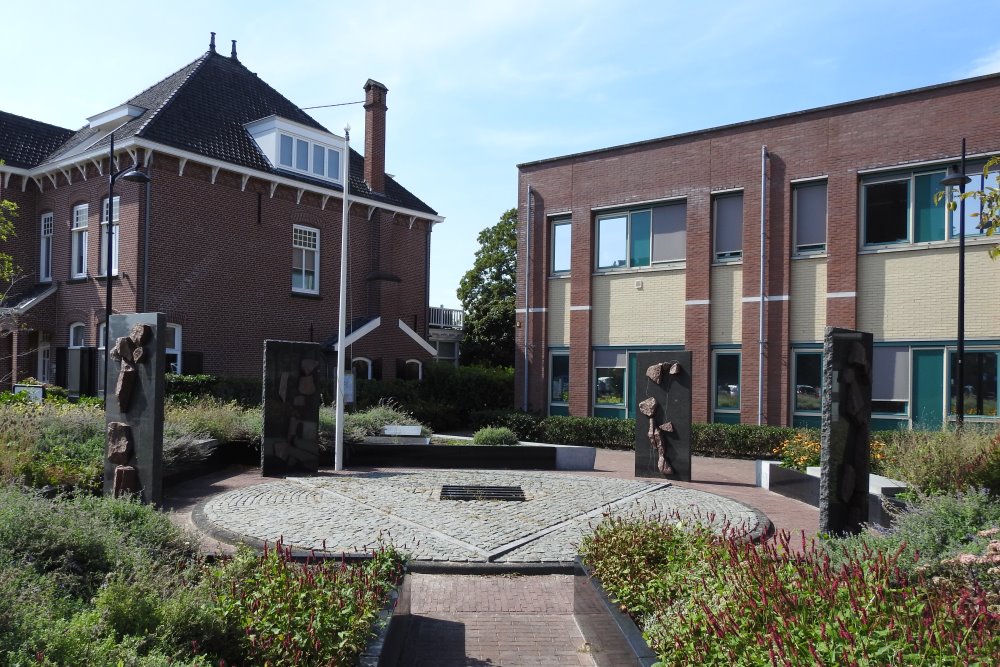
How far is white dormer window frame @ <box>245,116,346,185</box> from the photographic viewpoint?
24.3 meters

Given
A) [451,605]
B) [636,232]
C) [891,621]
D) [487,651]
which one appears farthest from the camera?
[636,232]

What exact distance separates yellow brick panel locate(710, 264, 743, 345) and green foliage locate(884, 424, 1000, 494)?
900 cm

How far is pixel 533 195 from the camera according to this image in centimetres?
2402

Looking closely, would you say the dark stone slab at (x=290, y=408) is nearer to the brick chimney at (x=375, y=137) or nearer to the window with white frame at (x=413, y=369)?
the window with white frame at (x=413, y=369)

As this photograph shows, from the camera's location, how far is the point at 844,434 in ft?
26.5

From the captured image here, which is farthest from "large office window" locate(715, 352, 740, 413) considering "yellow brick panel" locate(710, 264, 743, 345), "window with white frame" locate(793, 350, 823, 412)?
"window with white frame" locate(793, 350, 823, 412)

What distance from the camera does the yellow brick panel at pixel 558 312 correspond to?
76.6ft

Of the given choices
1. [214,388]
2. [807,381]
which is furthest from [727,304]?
[214,388]

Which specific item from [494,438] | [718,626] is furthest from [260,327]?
[718,626]

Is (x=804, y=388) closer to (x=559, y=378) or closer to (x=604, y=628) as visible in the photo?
(x=559, y=378)

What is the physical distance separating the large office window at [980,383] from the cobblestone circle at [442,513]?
28.5ft

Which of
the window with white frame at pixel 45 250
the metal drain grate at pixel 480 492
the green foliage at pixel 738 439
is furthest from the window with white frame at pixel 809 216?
the window with white frame at pixel 45 250

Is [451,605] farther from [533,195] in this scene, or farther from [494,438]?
[533,195]

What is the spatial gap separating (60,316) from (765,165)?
2116 cm
